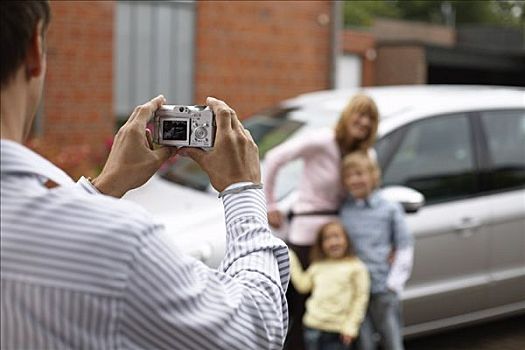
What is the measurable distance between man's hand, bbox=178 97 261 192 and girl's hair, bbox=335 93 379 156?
129 inches

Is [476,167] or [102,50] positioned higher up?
[102,50]

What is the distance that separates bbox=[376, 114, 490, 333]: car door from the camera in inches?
213

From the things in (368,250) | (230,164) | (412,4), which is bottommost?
(368,250)

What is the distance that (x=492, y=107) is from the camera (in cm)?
603

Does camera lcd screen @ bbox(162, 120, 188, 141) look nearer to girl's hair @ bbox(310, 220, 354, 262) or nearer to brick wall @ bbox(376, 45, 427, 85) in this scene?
girl's hair @ bbox(310, 220, 354, 262)

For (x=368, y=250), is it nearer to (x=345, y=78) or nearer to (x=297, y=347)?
(x=297, y=347)

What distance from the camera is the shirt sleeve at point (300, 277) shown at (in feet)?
15.7

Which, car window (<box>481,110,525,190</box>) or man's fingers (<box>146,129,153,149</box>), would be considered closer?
man's fingers (<box>146,129,153,149</box>)

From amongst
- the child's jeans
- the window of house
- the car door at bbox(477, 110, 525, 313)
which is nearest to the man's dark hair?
the child's jeans

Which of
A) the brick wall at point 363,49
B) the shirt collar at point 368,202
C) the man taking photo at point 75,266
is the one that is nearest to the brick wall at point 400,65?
the brick wall at point 363,49

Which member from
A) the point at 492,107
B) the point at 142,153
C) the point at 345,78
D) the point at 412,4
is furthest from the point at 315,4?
the point at 412,4

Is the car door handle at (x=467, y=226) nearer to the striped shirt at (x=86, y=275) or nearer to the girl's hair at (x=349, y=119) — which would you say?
the girl's hair at (x=349, y=119)

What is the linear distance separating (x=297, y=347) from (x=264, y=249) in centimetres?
364

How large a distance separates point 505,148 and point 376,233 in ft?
5.22
